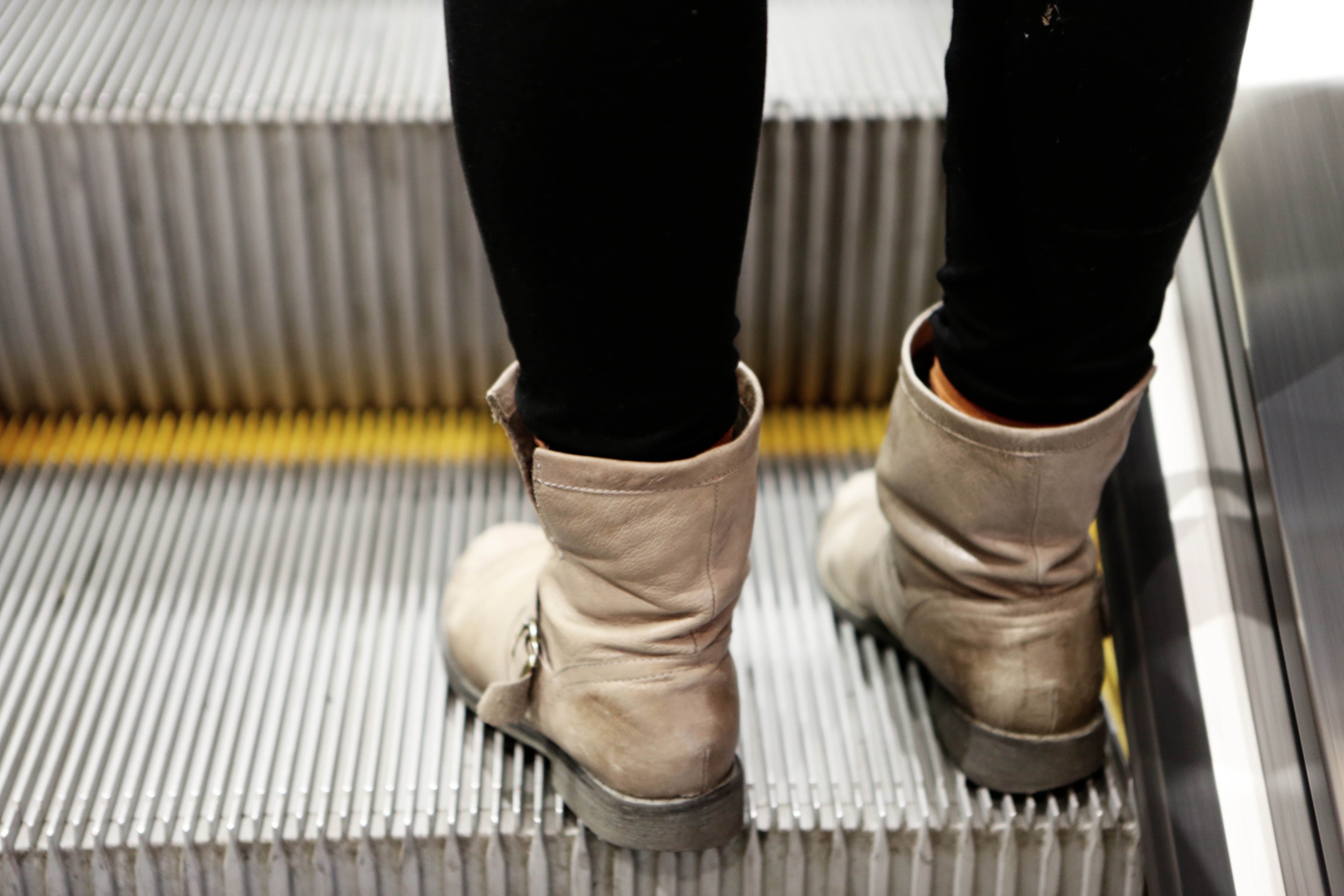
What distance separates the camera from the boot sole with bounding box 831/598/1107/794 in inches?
28.5

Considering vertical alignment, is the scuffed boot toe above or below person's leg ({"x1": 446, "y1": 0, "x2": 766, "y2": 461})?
below

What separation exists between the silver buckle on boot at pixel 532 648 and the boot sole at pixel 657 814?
6 cm

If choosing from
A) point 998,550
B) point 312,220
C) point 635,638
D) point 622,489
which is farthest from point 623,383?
point 312,220

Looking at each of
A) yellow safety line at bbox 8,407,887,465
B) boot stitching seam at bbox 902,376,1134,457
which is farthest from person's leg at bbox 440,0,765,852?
yellow safety line at bbox 8,407,887,465

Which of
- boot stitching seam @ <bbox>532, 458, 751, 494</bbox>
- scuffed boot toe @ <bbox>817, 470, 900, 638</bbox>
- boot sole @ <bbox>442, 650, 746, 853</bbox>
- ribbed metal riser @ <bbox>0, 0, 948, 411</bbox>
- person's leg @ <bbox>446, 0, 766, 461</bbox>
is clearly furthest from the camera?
ribbed metal riser @ <bbox>0, 0, 948, 411</bbox>

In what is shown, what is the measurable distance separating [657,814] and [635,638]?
12 cm

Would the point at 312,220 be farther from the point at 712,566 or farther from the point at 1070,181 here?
the point at 1070,181

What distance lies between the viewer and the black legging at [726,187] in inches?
18.1

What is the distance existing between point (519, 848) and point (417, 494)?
1.21 ft

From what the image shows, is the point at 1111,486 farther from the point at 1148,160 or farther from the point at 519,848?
the point at 519,848

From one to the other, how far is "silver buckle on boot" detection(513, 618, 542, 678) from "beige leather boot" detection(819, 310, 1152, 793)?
0.24m

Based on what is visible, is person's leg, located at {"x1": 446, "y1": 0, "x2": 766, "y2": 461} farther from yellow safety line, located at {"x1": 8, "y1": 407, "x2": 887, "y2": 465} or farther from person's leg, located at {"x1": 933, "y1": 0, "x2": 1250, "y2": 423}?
yellow safety line, located at {"x1": 8, "y1": 407, "x2": 887, "y2": 465}

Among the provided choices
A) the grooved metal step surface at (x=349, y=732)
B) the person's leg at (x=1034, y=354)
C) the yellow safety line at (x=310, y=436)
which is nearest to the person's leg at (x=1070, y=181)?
the person's leg at (x=1034, y=354)

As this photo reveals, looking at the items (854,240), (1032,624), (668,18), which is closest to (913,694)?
(1032,624)
